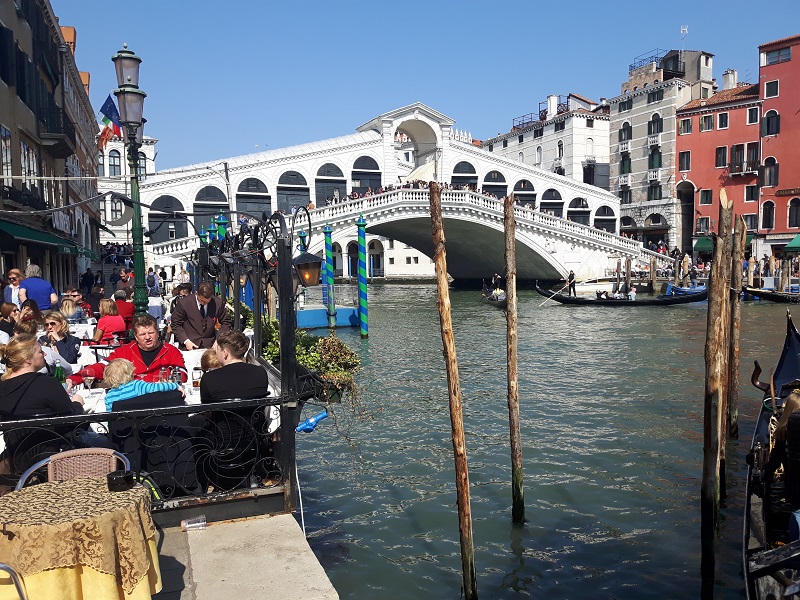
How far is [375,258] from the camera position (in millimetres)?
43938

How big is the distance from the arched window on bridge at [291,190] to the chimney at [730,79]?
19.3 meters

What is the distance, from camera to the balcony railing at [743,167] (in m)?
27.6

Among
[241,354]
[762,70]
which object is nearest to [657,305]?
[762,70]

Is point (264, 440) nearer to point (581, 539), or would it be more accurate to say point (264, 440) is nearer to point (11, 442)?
point (11, 442)

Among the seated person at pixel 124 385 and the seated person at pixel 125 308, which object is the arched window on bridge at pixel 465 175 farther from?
the seated person at pixel 124 385

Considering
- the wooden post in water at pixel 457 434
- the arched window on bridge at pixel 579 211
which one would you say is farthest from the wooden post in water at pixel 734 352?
the arched window on bridge at pixel 579 211

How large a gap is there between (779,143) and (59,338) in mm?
27994

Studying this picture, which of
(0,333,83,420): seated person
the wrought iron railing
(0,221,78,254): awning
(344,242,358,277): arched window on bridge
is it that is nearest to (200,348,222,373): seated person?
the wrought iron railing

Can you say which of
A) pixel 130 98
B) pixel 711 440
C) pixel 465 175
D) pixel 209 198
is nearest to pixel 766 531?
pixel 711 440

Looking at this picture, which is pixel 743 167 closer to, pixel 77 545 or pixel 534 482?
pixel 534 482

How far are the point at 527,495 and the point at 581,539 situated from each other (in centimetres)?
78

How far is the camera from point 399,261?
41.5 meters

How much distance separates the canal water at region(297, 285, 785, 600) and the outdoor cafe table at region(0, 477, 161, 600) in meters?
2.14

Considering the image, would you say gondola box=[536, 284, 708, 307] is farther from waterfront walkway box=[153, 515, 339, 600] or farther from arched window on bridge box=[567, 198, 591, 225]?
waterfront walkway box=[153, 515, 339, 600]
